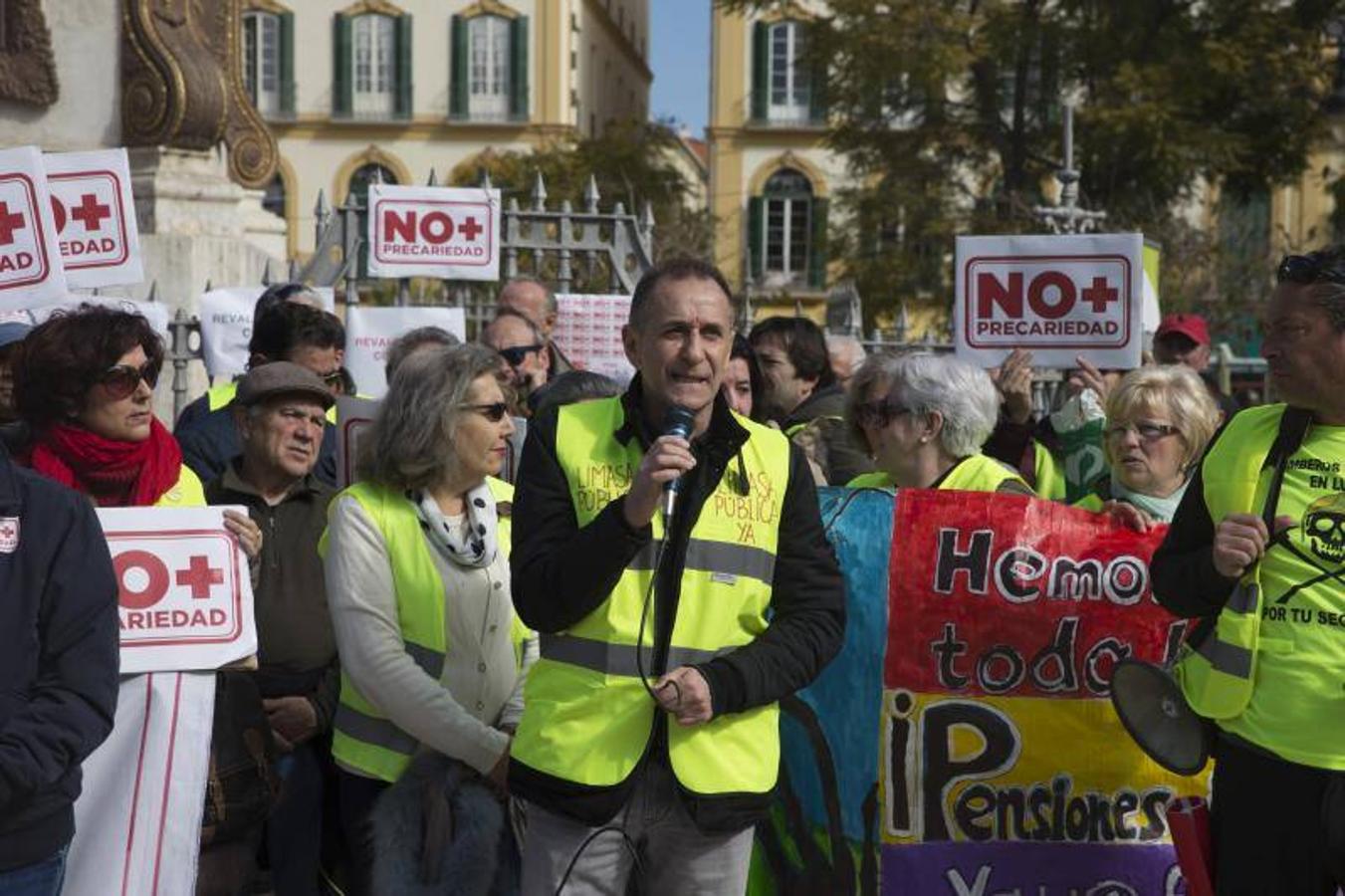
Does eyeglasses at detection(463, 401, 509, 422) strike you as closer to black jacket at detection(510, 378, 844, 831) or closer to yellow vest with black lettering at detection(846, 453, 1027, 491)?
black jacket at detection(510, 378, 844, 831)

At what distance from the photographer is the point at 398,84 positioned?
177ft

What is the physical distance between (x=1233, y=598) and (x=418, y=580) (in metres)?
1.82

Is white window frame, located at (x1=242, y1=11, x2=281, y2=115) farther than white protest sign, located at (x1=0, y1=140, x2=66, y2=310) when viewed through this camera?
Yes

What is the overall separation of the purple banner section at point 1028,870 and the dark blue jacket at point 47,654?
2.08 meters

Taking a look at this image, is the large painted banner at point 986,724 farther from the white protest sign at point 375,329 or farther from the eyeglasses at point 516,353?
the white protest sign at point 375,329

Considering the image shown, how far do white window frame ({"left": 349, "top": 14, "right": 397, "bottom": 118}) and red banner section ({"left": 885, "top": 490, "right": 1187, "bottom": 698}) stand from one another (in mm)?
50688

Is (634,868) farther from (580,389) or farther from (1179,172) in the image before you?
(1179,172)

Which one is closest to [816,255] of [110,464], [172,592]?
[110,464]

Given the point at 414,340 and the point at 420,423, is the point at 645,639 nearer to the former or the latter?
the point at 420,423

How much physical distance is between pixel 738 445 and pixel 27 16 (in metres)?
10.3

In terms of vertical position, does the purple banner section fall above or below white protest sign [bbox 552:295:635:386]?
below

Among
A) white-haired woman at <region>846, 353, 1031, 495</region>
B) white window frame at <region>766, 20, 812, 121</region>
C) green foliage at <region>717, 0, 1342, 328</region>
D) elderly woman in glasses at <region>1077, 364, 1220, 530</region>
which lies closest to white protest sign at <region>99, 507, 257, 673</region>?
white-haired woman at <region>846, 353, 1031, 495</region>

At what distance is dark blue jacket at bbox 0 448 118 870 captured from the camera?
11.6 feet

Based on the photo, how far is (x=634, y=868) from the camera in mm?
3975
